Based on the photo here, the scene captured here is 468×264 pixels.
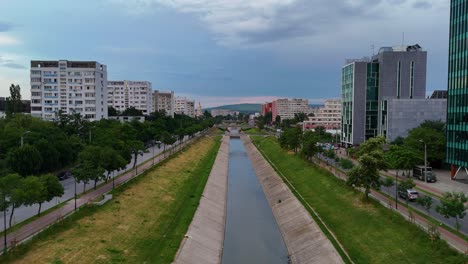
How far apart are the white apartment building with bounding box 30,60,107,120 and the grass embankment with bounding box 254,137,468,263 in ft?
248

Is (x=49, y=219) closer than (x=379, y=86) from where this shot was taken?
Yes

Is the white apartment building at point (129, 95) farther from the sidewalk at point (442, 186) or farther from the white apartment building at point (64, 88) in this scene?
the sidewalk at point (442, 186)

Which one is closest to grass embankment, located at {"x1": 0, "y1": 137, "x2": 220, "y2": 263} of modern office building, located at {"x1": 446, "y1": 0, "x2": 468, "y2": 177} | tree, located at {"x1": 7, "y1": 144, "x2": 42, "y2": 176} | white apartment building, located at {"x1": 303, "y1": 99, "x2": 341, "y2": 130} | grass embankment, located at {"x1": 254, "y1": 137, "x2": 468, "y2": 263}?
tree, located at {"x1": 7, "y1": 144, "x2": 42, "y2": 176}

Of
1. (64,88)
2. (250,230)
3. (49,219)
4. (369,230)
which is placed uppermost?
(64,88)

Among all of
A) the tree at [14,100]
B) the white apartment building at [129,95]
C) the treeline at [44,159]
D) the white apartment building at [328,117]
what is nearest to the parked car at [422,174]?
the treeline at [44,159]

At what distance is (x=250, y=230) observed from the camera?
40.3m

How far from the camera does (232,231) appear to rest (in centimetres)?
3994

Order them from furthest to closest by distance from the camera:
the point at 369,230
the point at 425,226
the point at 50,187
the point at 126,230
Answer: the point at 50,187, the point at 126,230, the point at 369,230, the point at 425,226

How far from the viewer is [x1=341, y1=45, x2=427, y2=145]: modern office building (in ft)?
281

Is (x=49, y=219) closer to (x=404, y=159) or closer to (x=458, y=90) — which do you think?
(x=404, y=159)

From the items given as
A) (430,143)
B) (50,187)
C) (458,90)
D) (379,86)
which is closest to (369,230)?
(50,187)

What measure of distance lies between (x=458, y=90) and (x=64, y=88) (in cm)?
9368

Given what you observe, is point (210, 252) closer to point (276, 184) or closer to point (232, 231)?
point (232, 231)

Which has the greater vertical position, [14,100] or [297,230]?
[14,100]
